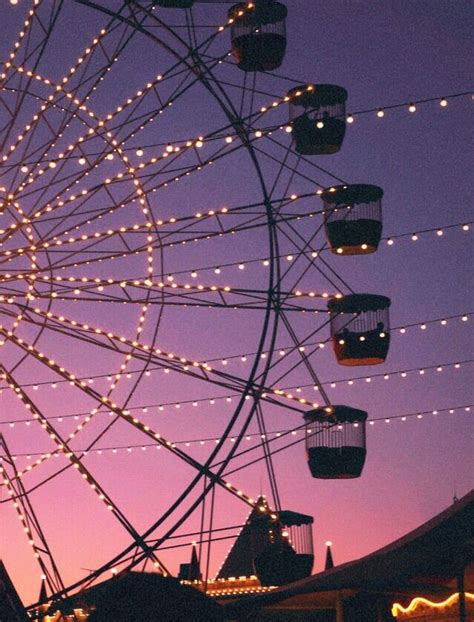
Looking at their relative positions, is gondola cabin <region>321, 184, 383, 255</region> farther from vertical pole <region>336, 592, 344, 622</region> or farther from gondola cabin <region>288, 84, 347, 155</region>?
A: vertical pole <region>336, 592, 344, 622</region>

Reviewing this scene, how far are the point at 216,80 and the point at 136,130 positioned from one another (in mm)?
979

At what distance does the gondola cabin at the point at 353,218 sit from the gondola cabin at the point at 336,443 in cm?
180

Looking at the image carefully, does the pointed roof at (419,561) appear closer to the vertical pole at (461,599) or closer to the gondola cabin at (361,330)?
the vertical pole at (461,599)

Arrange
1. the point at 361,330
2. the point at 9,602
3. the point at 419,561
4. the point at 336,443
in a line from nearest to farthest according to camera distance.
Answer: the point at 9,602, the point at 419,561, the point at 336,443, the point at 361,330

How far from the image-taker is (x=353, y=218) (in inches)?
588

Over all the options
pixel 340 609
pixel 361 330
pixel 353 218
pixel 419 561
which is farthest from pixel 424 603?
pixel 353 218

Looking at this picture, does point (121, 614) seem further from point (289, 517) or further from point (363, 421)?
point (289, 517)

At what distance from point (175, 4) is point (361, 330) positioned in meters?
4.04

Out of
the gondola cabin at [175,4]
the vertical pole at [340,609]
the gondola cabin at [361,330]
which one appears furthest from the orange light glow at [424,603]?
the gondola cabin at [175,4]

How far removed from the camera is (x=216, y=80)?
13.8 meters

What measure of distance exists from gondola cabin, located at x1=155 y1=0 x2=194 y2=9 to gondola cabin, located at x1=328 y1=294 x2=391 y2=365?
3.52 m

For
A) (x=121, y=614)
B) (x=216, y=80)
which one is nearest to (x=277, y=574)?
(x=216, y=80)

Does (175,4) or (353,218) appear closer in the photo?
(175,4)

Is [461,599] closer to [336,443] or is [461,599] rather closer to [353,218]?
[336,443]
